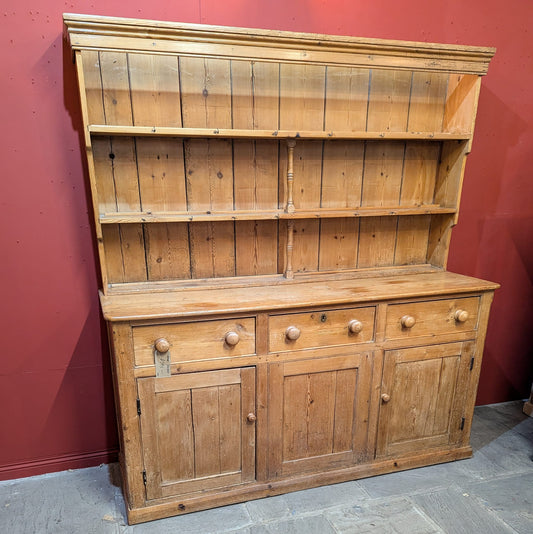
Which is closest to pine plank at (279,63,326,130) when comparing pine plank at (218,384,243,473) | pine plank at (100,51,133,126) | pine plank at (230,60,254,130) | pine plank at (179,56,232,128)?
pine plank at (230,60,254,130)

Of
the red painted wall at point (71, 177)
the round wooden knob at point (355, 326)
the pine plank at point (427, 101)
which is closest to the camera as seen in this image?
the red painted wall at point (71, 177)

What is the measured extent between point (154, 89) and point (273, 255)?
0.96m

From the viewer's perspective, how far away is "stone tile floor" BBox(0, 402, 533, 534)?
5.70ft

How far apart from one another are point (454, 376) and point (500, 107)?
1.56 meters

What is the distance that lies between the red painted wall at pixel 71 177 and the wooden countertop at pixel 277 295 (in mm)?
356

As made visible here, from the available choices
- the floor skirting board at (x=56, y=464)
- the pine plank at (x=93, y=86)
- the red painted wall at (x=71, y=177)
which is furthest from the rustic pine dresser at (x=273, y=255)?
the floor skirting board at (x=56, y=464)

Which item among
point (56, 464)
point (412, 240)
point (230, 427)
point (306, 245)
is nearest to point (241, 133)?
point (306, 245)

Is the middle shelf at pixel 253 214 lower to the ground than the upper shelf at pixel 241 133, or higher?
lower

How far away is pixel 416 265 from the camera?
7.69 ft

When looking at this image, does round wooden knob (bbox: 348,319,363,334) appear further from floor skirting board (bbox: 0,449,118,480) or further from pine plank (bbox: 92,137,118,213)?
floor skirting board (bbox: 0,449,118,480)

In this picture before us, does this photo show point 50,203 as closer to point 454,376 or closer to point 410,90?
point 410,90

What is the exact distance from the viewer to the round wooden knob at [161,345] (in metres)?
1.61

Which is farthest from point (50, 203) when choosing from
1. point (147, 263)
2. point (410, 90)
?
point (410, 90)

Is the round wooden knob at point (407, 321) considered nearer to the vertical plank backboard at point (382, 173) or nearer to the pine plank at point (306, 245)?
the pine plank at point (306, 245)
